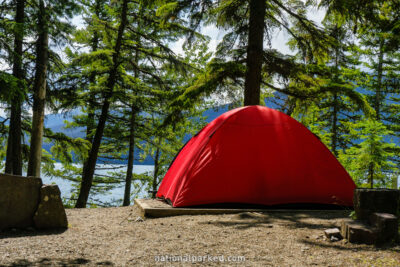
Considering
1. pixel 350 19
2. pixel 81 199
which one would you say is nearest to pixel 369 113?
pixel 350 19

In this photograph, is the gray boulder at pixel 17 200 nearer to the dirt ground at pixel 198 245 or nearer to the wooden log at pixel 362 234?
the dirt ground at pixel 198 245

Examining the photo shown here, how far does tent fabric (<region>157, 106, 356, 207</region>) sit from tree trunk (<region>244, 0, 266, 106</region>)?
1.82 metres

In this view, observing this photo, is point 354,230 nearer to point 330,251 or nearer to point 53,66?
point 330,251

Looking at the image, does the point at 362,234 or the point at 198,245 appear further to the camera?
the point at 198,245

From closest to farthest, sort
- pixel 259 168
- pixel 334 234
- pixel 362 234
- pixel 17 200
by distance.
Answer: pixel 362 234, pixel 334 234, pixel 17 200, pixel 259 168

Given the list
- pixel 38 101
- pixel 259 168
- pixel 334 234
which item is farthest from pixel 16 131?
pixel 334 234

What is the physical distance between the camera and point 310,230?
467 centimetres

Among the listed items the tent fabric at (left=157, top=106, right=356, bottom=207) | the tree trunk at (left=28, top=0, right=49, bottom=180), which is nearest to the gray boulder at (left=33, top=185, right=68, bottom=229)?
the tent fabric at (left=157, top=106, right=356, bottom=207)

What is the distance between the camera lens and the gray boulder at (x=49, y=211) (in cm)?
516

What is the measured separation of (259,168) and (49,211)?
4.08 metres

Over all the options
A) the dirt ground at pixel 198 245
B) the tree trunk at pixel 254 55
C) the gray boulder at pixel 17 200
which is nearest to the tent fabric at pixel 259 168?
the dirt ground at pixel 198 245

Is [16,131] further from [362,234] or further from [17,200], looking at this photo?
[362,234]

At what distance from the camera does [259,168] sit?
262 inches

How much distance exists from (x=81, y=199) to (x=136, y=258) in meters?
10.3
